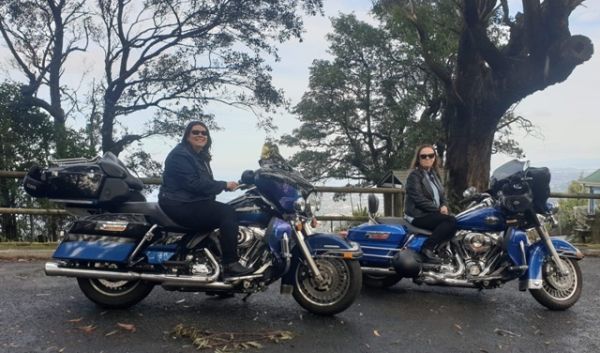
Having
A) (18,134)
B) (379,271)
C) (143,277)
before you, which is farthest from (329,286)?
(18,134)

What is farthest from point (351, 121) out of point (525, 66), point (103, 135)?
point (525, 66)

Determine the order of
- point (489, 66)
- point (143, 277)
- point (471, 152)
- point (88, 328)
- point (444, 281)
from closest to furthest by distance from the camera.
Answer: point (88, 328) < point (143, 277) < point (444, 281) < point (489, 66) < point (471, 152)

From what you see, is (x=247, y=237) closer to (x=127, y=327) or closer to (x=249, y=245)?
(x=249, y=245)

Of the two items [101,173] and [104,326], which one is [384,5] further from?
[104,326]

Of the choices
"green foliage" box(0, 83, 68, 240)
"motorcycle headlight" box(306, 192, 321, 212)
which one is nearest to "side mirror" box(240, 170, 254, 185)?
"motorcycle headlight" box(306, 192, 321, 212)

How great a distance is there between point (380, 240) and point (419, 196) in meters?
0.64

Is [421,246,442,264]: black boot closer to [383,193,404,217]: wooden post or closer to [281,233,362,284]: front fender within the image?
[281,233,362,284]: front fender

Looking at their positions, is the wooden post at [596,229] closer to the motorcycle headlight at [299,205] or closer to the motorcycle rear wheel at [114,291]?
the motorcycle headlight at [299,205]

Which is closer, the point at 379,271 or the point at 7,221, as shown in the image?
the point at 379,271

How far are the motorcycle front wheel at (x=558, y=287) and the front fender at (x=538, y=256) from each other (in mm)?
74

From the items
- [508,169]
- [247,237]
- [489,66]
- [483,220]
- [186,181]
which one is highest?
[489,66]

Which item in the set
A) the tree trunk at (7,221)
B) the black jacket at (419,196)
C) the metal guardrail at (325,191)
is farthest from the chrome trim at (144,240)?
the tree trunk at (7,221)

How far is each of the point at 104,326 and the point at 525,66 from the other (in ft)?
32.1

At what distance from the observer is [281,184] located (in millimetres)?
5336
